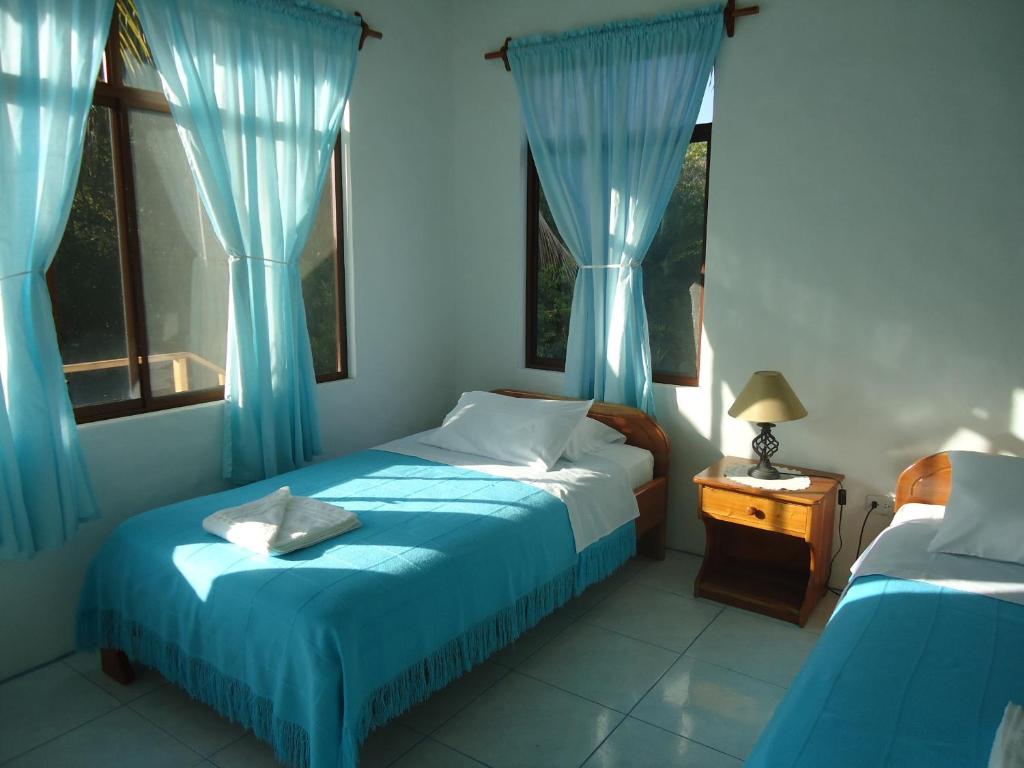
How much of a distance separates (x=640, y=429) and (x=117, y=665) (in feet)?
7.33

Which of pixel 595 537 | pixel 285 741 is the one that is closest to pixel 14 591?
pixel 285 741

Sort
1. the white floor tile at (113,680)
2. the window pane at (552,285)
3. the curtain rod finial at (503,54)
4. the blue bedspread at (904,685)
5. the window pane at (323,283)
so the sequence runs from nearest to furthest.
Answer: the blue bedspread at (904,685)
the white floor tile at (113,680)
the window pane at (323,283)
the curtain rod finial at (503,54)
the window pane at (552,285)

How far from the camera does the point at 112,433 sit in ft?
8.79

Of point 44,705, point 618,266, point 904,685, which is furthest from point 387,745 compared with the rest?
point 618,266

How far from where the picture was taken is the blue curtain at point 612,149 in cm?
321

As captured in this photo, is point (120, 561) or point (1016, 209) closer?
point (120, 561)

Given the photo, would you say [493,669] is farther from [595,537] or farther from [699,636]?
[699,636]

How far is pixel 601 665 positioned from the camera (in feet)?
8.50

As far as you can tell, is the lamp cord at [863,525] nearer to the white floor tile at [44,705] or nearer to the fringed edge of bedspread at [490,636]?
the fringed edge of bedspread at [490,636]

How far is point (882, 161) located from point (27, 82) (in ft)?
9.81

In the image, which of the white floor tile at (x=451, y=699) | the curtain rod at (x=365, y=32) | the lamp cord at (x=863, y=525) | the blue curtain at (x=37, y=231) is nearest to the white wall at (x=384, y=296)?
the curtain rod at (x=365, y=32)

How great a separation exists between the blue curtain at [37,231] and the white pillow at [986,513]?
A: 2.81 meters

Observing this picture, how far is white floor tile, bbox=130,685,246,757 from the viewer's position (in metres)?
2.17

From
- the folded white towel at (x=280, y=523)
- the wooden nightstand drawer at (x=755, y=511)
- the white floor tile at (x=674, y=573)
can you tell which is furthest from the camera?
the white floor tile at (x=674, y=573)
